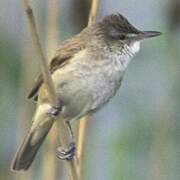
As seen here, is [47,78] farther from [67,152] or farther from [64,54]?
[64,54]

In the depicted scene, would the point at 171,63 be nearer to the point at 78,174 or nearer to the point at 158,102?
the point at 158,102

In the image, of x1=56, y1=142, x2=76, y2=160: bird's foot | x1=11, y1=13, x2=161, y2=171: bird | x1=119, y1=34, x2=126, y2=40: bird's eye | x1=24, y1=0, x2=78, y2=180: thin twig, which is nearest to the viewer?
x1=24, y1=0, x2=78, y2=180: thin twig

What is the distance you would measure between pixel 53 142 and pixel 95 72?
11.8 inches

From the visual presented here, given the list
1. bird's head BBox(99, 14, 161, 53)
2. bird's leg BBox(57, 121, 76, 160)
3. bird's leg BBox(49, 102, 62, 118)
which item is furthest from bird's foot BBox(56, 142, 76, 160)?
bird's head BBox(99, 14, 161, 53)

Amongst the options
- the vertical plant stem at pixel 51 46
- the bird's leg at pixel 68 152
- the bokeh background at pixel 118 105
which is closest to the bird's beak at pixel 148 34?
the bokeh background at pixel 118 105

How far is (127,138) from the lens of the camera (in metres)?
3.30

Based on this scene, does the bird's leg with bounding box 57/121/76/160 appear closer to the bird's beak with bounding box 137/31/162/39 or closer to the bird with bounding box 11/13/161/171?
the bird with bounding box 11/13/161/171

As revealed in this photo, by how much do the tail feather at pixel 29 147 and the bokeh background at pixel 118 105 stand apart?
3cm

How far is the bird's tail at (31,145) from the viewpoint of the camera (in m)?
3.13

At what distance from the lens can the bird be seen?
2.99 metres

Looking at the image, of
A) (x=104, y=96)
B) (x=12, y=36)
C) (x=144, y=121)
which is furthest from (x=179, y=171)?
(x=12, y=36)

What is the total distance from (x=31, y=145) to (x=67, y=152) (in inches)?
15.5

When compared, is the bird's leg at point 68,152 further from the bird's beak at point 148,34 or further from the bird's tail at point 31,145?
the bird's beak at point 148,34

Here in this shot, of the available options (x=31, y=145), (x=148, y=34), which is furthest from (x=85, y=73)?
(x=31, y=145)
